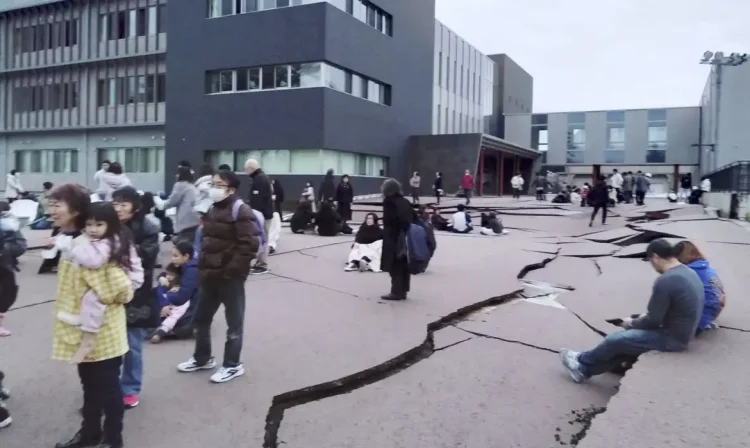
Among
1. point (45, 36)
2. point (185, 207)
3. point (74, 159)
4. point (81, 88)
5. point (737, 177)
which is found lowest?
point (185, 207)

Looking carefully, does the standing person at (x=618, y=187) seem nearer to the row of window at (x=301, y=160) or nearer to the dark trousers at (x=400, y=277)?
the row of window at (x=301, y=160)

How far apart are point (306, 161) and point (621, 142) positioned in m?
32.5

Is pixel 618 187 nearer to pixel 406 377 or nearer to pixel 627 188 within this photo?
pixel 627 188

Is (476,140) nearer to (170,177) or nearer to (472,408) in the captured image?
(170,177)

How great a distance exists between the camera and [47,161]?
3969 centimetres

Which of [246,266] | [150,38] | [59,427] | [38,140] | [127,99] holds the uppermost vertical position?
[150,38]

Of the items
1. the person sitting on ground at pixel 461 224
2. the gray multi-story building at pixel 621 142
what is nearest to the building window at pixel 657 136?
the gray multi-story building at pixel 621 142

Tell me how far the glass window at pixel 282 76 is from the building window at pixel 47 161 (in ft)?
59.0

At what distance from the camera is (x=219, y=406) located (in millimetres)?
4145

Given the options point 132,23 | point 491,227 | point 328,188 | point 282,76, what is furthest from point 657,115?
point 132,23

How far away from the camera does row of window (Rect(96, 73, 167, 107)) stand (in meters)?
34.8

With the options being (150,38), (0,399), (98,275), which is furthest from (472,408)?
(150,38)

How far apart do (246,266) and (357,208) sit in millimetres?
20784

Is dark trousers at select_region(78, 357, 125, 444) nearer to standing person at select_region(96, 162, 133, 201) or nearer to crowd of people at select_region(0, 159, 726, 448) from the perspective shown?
crowd of people at select_region(0, 159, 726, 448)
